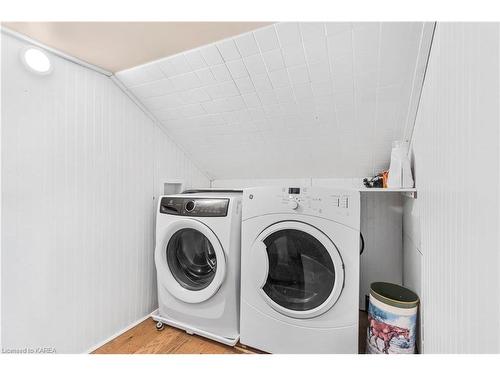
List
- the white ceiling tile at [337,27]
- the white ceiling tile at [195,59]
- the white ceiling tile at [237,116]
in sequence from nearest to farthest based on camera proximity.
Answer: the white ceiling tile at [337,27]
the white ceiling tile at [195,59]
the white ceiling tile at [237,116]

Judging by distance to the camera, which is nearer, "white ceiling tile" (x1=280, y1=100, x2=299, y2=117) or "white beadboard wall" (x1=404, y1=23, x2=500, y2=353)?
"white beadboard wall" (x1=404, y1=23, x2=500, y2=353)

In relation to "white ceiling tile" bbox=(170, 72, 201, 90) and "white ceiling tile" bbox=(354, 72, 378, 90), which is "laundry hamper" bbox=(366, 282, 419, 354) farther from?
"white ceiling tile" bbox=(170, 72, 201, 90)

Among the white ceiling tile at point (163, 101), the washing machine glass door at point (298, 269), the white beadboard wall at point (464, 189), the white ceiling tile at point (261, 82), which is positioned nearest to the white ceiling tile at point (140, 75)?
the white ceiling tile at point (163, 101)

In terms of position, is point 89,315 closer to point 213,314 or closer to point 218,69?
point 213,314

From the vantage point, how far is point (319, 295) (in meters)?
1.15

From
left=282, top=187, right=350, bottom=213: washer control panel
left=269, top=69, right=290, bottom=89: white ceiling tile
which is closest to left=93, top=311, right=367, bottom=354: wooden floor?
left=282, top=187, right=350, bottom=213: washer control panel

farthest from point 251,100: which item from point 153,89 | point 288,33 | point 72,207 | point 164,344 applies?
point 164,344

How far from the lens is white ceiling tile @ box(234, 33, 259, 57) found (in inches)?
38.0

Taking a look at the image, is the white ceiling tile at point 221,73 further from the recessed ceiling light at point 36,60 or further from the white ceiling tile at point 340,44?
the recessed ceiling light at point 36,60

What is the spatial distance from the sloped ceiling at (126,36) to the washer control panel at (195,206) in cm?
84

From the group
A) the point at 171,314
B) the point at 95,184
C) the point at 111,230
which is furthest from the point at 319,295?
the point at 95,184

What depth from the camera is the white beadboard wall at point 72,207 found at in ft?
3.05

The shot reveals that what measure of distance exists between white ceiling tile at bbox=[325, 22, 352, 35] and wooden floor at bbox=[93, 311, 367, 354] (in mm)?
1694

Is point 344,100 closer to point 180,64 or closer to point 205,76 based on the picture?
point 205,76
